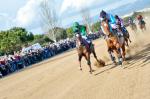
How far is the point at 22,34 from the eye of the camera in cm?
7575

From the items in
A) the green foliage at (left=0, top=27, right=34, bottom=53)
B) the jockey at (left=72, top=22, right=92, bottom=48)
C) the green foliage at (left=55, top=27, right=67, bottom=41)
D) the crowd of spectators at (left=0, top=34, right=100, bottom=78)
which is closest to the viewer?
the jockey at (left=72, top=22, right=92, bottom=48)

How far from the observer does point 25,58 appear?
39750 millimetres

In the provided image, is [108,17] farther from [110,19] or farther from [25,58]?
[25,58]

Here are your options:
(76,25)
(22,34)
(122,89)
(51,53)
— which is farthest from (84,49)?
(22,34)

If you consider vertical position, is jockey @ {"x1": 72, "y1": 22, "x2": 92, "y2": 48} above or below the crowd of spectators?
above

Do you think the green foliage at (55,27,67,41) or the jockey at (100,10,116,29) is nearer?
the jockey at (100,10,116,29)

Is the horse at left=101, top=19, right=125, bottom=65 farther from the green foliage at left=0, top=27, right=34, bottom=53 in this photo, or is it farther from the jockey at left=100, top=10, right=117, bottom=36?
the green foliage at left=0, top=27, right=34, bottom=53

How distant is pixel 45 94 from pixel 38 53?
28979 millimetres

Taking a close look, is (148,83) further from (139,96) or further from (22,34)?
(22,34)

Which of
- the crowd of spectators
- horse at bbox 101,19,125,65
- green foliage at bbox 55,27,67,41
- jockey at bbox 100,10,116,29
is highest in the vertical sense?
jockey at bbox 100,10,116,29

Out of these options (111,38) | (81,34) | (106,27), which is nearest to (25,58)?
(81,34)

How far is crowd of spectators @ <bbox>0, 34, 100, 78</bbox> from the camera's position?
33906 mm

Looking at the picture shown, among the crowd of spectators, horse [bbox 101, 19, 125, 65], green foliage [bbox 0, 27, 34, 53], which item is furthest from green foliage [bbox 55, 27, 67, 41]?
horse [bbox 101, 19, 125, 65]

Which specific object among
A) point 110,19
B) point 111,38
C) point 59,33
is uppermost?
point 110,19
